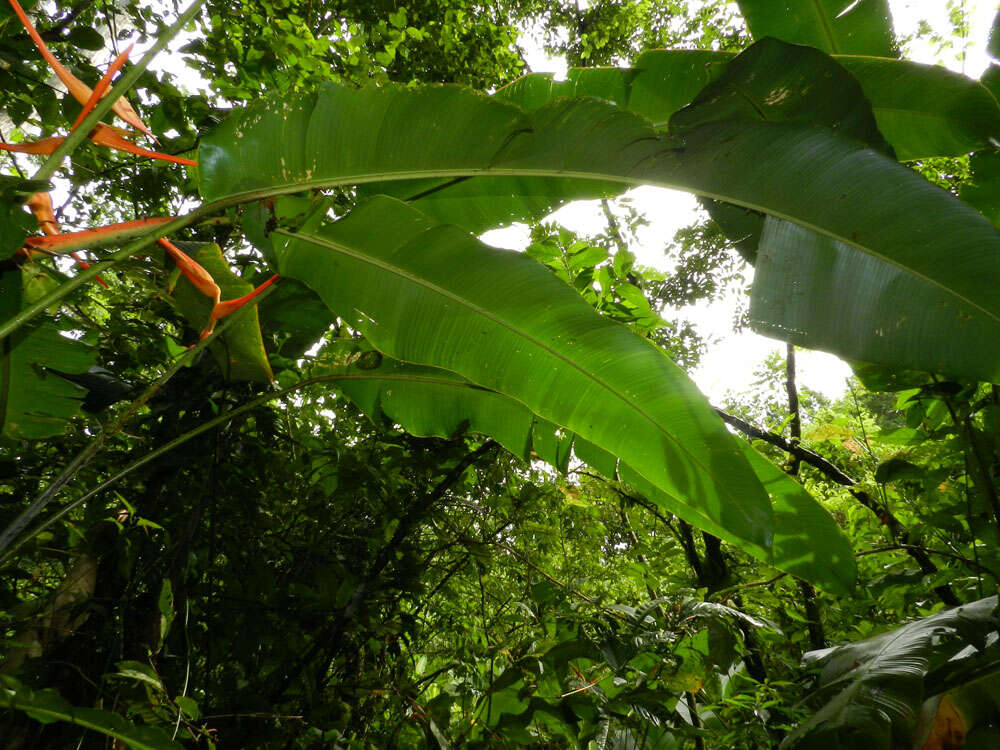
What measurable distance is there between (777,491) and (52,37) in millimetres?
2140

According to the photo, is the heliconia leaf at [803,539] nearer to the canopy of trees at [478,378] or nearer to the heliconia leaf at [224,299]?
A: the canopy of trees at [478,378]

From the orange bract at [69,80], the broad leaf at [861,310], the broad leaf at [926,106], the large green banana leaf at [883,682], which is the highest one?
the broad leaf at [926,106]

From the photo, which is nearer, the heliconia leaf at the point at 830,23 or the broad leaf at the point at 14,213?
the broad leaf at the point at 14,213

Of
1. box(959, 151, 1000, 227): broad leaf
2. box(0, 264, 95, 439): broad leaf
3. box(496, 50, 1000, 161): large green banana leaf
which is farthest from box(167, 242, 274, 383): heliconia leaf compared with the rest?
box(959, 151, 1000, 227): broad leaf

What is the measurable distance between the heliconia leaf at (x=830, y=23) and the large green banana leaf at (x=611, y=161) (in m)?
0.29

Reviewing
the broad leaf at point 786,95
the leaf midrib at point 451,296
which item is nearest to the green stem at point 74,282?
the leaf midrib at point 451,296

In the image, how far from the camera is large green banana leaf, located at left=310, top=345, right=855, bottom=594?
0.91 m

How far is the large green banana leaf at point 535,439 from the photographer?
3.00ft

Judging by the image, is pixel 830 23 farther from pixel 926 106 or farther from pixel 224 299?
pixel 224 299

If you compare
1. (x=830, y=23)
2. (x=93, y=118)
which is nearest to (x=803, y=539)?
(x=830, y=23)

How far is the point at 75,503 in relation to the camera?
0.79 meters

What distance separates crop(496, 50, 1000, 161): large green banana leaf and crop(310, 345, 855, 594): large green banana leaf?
1.88ft

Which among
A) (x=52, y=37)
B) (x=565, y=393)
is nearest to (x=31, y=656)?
(x=565, y=393)

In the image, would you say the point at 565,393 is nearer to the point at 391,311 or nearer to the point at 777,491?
the point at 391,311
